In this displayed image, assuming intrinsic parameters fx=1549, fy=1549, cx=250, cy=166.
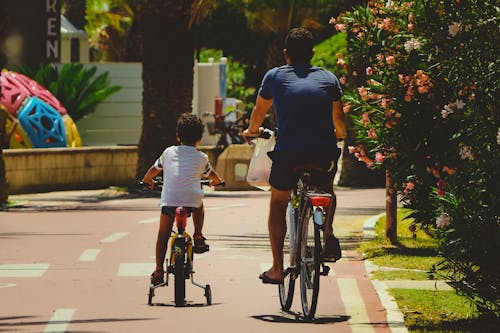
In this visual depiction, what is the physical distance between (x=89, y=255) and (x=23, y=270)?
158 centimetres

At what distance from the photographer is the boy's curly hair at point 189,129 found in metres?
11.1

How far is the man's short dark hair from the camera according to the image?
10.5m

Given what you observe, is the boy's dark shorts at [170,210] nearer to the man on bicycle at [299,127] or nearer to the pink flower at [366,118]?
the man on bicycle at [299,127]

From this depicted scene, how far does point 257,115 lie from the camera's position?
34.7 feet

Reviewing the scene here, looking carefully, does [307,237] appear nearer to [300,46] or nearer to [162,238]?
[300,46]

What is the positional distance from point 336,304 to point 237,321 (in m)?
1.22

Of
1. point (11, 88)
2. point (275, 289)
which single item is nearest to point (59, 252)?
point (275, 289)

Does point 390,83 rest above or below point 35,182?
above

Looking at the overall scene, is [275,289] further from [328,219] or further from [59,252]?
[59,252]

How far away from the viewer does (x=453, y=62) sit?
9.58 m

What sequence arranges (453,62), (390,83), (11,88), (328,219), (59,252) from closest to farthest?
1. (453,62)
2. (328,219)
3. (390,83)
4. (59,252)
5. (11,88)

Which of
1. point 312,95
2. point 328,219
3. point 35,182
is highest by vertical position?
point 312,95

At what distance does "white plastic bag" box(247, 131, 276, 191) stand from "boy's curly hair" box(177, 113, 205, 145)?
0.56m

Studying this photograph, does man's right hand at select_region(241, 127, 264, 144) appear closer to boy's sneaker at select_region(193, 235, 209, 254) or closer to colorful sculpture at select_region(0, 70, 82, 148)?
boy's sneaker at select_region(193, 235, 209, 254)
